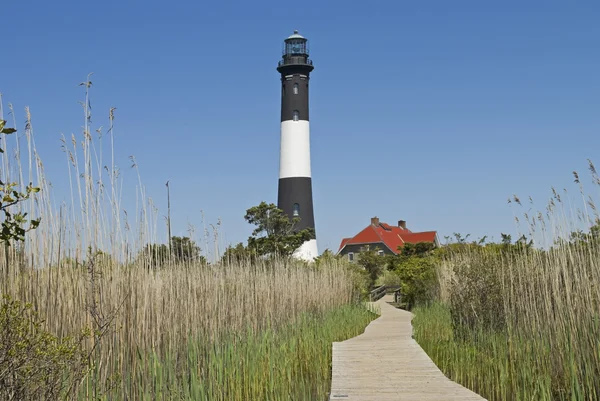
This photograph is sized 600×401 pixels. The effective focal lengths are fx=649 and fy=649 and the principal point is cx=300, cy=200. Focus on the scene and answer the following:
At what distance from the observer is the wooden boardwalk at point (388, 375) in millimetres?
5012

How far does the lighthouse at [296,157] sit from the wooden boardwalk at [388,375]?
16.0 meters

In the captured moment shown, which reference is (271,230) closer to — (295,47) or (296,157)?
(296,157)

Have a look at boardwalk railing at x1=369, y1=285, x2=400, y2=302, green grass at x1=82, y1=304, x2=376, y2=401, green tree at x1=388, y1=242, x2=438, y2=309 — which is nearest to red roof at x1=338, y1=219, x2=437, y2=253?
boardwalk railing at x1=369, y1=285, x2=400, y2=302

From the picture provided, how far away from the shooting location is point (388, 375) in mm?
5871

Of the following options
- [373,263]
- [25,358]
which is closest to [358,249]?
[373,263]

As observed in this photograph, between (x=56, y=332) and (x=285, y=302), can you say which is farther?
(x=285, y=302)

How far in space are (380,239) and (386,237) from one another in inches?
41.5

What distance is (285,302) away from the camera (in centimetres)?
827

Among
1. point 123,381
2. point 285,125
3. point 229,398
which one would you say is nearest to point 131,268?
point 123,381

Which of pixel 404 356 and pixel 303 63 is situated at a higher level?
pixel 303 63

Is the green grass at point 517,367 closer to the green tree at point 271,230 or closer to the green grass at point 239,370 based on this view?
the green grass at point 239,370

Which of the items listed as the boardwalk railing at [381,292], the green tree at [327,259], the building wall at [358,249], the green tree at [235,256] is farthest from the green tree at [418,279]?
the building wall at [358,249]

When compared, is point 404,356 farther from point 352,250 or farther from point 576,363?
point 352,250

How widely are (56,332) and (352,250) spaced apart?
36.8m
